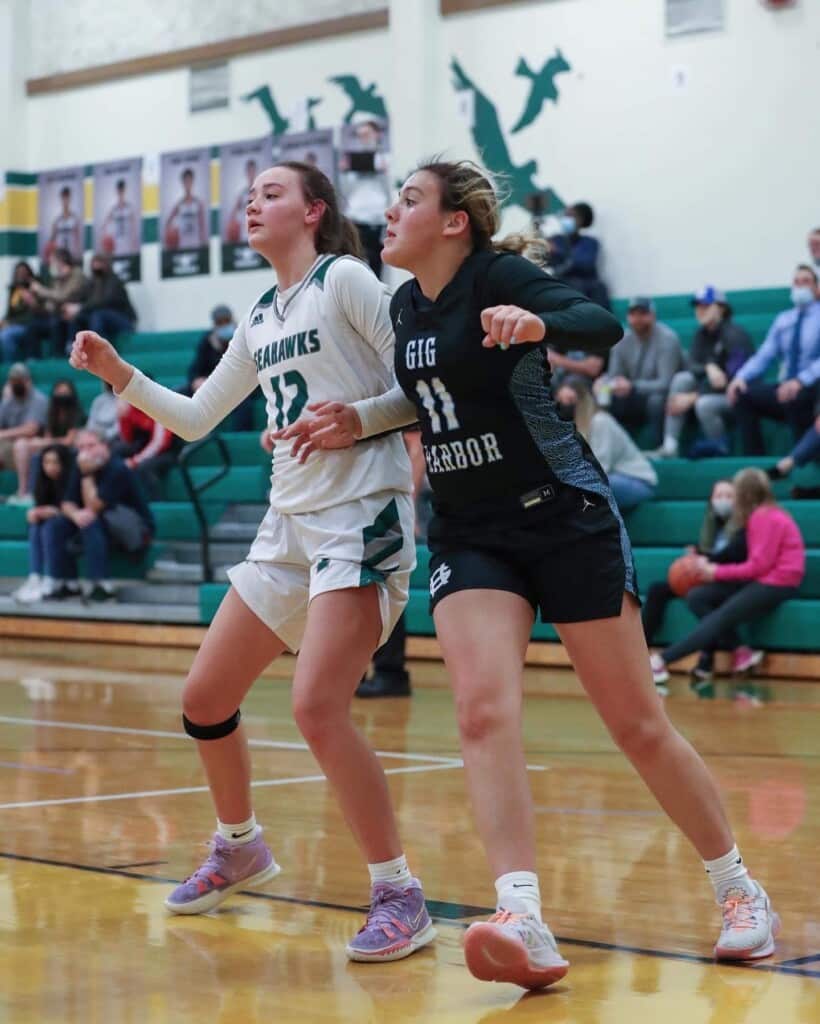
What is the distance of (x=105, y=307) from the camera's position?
17906 millimetres

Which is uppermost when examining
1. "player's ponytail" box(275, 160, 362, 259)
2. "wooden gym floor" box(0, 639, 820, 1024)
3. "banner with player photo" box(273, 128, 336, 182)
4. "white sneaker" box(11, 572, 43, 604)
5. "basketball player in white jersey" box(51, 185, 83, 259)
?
"banner with player photo" box(273, 128, 336, 182)

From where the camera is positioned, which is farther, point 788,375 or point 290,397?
point 788,375

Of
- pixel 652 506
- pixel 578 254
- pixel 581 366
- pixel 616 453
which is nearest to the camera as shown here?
pixel 616 453

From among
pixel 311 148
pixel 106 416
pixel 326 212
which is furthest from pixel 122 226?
pixel 326 212

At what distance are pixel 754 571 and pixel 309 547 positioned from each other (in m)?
6.67

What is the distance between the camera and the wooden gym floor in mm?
3518

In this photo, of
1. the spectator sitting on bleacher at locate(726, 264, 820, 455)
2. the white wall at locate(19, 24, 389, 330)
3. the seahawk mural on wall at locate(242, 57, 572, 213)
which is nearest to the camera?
the spectator sitting on bleacher at locate(726, 264, 820, 455)

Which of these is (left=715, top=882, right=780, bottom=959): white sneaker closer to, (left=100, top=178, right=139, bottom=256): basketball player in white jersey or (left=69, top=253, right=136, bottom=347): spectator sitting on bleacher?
(left=69, top=253, right=136, bottom=347): spectator sitting on bleacher

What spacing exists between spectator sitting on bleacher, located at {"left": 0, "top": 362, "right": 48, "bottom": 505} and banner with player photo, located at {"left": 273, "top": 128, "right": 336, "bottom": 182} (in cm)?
342

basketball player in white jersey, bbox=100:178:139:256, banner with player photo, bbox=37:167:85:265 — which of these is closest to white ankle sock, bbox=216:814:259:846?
basketball player in white jersey, bbox=100:178:139:256

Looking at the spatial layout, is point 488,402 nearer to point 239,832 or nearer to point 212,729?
point 212,729

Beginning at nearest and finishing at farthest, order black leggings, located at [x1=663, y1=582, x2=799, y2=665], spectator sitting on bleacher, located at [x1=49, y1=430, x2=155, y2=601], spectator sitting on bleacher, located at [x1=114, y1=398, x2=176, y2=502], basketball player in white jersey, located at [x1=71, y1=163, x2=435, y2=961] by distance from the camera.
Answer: basketball player in white jersey, located at [x1=71, y1=163, x2=435, y2=961]
black leggings, located at [x1=663, y1=582, x2=799, y2=665]
spectator sitting on bleacher, located at [x1=49, y1=430, x2=155, y2=601]
spectator sitting on bleacher, located at [x1=114, y1=398, x2=176, y2=502]

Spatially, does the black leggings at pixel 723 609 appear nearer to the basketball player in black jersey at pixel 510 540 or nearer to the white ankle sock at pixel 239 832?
the white ankle sock at pixel 239 832

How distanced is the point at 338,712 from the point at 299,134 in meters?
14.3
